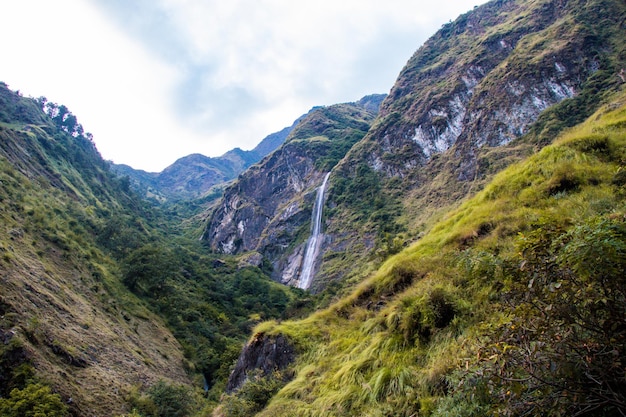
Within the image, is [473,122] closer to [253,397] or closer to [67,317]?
[67,317]

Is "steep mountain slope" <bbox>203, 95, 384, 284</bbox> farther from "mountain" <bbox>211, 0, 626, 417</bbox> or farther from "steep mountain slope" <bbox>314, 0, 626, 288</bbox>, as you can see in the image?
"mountain" <bbox>211, 0, 626, 417</bbox>

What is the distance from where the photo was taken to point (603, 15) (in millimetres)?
66625

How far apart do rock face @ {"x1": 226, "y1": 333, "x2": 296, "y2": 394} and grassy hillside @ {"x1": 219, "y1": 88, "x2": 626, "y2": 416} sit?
0.36m

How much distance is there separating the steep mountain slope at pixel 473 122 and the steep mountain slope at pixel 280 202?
10.4m

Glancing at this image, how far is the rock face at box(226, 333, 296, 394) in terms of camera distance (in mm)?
10875

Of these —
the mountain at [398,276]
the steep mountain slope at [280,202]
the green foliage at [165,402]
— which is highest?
the steep mountain slope at [280,202]

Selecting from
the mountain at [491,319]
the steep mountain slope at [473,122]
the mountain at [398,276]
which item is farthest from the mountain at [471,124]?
the mountain at [491,319]

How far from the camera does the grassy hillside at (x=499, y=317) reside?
2.82m

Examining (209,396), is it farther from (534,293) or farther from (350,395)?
(534,293)

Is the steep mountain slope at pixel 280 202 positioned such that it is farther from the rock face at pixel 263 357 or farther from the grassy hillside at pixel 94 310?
the rock face at pixel 263 357

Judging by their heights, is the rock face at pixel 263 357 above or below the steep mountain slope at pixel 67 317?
below

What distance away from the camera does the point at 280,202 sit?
353ft

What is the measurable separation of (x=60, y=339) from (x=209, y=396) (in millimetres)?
11942

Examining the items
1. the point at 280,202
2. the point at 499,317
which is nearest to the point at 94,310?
the point at 499,317
